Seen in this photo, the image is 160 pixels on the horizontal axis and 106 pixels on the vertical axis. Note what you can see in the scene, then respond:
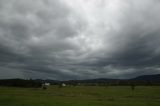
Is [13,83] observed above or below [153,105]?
above

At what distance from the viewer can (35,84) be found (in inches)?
7303

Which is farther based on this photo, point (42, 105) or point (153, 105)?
point (153, 105)

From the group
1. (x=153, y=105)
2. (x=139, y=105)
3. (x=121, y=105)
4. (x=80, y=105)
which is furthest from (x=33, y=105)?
(x=153, y=105)

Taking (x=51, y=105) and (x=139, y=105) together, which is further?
(x=139, y=105)

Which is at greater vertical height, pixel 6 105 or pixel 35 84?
pixel 35 84

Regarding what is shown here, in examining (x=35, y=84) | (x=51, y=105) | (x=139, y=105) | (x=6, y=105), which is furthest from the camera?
(x=35, y=84)

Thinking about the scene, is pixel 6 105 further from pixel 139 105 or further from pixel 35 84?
pixel 35 84

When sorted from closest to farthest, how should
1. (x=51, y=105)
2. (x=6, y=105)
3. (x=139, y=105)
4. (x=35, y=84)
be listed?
(x=6, y=105) < (x=51, y=105) < (x=139, y=105) < (x=35, y=84)

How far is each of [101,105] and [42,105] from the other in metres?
11.7

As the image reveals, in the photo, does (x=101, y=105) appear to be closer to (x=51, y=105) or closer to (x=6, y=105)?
(x=51, y=105)

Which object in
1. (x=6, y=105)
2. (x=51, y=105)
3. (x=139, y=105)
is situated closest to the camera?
(x=6, y=105)

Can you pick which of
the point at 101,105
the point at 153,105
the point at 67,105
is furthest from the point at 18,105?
the point at 153,105

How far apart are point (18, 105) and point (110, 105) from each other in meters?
17.9

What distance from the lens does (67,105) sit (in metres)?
45.3
